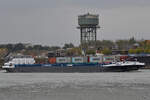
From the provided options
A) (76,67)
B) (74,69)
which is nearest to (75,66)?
(76,67)

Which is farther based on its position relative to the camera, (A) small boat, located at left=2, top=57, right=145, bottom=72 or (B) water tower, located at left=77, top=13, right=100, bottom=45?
(B) water tower, located at left=77, top=13, right=100, bottom=45

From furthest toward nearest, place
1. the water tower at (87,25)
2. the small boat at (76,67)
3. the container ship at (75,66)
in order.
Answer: the water tower at (87,25) → the container ship at (75,66) → the small boat at (76,67)

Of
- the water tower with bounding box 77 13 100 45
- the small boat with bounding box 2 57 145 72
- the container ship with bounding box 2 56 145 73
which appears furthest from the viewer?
the water tower with bounding box 77 13 100 45

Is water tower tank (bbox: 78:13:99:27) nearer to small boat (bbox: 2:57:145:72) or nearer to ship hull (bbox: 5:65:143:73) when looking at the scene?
small boat (bbox: 2:57:145:72)

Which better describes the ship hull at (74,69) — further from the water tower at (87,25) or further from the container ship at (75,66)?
the water tower at (87,25)

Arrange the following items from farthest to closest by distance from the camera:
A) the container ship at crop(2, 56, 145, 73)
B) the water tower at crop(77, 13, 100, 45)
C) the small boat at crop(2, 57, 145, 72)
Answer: the water tower at crop(77, 13, 100, 45)
the container ship at crop(2, 56, 145, 73)
the small boat at crop(2, 57, 145, 72)

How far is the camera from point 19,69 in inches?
2790

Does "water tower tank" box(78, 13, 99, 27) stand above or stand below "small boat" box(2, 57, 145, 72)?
above

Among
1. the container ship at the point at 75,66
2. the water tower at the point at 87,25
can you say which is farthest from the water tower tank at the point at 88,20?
the container ship at the point at 75,66

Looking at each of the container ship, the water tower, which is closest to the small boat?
the container ship

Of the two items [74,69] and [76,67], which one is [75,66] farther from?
[74,69]

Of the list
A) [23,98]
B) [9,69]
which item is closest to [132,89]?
[23,98]

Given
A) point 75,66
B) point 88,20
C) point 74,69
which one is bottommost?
point 74,69

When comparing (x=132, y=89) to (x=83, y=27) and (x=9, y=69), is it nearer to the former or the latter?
(x=9, y=69)
